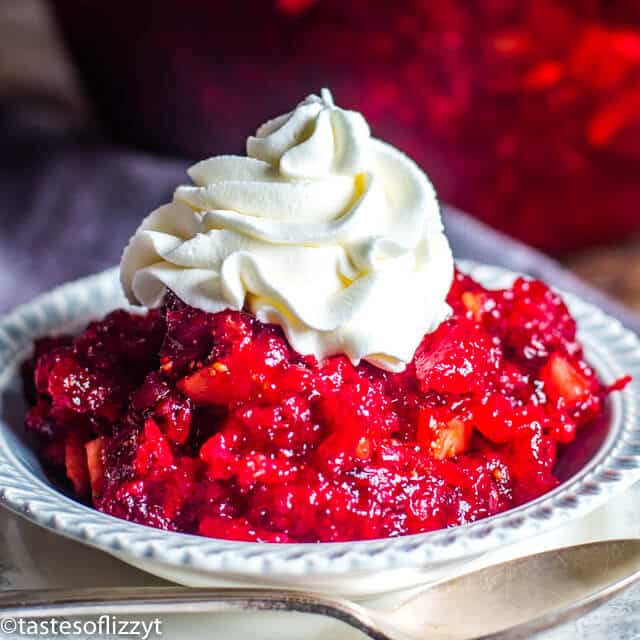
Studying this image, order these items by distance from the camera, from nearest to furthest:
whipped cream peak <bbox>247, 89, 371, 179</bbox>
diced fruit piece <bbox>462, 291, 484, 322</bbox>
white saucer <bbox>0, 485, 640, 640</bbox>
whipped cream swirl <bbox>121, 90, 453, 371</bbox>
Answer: white saucer <bbox>0, 485, 640, 640</bbox>, whipped cream swirl <bbox>121, 90, 453, 371</bbox>, whipped cream peak <bbox>247, 89, 371, 179</bbox>, diced fruit piece <bbox>462, 291, 484, 322</bbox>

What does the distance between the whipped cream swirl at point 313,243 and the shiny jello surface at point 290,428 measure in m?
0.05

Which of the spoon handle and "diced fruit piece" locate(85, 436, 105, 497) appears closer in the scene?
the spoon handle

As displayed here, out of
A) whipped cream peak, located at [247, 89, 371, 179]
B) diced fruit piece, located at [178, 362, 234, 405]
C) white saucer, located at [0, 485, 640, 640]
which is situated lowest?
white saucer, located at [0, 485, 640, 640]

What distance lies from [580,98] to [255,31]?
0.90m

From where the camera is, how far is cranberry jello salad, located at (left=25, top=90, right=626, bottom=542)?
5.64 feet

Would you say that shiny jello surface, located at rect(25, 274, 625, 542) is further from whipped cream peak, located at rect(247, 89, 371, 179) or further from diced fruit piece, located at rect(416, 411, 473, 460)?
whipped cream peak, located at rect(247, 89, 371, 179)

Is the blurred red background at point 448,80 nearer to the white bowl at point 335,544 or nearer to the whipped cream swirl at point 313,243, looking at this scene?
the whipped cream swirl at point 313,243

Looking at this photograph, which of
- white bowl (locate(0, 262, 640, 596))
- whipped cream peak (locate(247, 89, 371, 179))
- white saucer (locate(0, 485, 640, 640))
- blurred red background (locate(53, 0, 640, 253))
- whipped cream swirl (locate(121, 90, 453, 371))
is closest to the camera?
white bowl (locate(0, 262, 640, 596))

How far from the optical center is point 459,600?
5.59 feet

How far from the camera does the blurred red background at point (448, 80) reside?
9.53 ft

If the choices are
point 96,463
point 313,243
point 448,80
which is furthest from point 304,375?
point 448,80

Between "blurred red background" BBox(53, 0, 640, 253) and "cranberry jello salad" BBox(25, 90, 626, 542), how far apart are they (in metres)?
0.95

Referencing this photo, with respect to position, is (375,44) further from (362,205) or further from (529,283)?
(362,205)

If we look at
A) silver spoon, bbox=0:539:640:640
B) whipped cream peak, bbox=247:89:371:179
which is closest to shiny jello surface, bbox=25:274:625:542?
silver spoon, bbox=0:539:640:640
